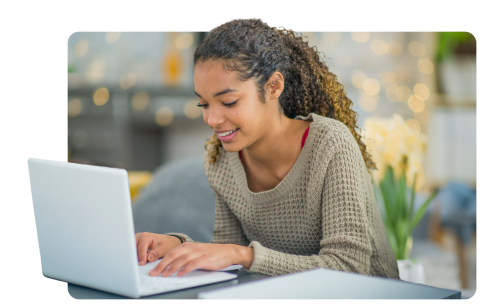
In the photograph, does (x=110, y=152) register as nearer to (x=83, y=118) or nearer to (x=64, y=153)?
(x=83, y=118)

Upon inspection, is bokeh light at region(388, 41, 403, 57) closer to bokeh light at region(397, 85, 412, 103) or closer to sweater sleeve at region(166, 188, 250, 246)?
bokeh light at region(397, 85, 412, 103)

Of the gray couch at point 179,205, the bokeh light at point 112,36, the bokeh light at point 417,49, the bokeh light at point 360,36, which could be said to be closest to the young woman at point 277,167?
the gray couch at point 179,205

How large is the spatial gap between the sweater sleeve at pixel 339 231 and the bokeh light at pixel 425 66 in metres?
3.06

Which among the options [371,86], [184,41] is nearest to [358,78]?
[371,86]

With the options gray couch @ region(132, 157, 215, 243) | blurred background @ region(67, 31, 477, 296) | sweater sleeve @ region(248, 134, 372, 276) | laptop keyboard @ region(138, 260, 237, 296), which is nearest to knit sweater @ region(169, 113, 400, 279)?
sweater sleeve @ region(248, 134, 372, 276)

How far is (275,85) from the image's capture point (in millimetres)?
1154

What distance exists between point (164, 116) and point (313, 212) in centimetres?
350

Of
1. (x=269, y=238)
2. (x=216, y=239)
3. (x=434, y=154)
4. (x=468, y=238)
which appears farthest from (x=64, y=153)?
(x=434, y=154)

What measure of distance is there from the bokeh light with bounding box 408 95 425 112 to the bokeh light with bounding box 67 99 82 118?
278 cm

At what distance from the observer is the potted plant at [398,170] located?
1.57 m

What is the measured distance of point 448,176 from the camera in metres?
3.77

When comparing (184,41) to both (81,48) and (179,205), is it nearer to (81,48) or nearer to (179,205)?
(81,48)

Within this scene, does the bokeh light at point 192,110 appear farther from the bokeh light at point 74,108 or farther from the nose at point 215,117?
the nose at point 215,117

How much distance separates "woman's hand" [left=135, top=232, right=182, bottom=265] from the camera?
3.34 feet
